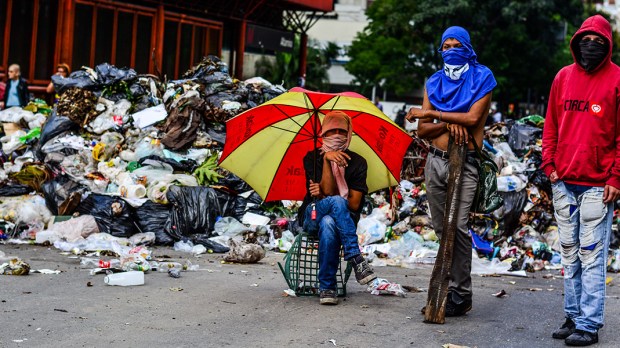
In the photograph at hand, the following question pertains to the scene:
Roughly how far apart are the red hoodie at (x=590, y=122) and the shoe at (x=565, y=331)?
88 cm

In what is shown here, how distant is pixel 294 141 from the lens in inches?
304

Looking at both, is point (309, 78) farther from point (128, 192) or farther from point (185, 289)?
point (185, 289)

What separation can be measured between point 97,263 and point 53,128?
4.68 meters

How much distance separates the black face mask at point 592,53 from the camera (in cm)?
602

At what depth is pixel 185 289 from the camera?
7781mm

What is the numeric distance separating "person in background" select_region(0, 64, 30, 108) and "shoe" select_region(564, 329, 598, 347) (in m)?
11.9

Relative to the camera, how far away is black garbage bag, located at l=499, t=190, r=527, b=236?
11.8 m

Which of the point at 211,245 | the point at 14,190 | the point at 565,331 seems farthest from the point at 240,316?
the point at 14,190

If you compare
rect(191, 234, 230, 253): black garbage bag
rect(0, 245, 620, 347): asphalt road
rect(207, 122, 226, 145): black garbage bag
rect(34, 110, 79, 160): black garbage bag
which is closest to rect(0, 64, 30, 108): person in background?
rect(34, 110, 79, 160): black garbage bag

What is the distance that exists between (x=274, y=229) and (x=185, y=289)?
148 inches

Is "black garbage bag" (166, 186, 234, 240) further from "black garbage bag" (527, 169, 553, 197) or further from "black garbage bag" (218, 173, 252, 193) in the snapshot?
"black garbage bag" (527, 169, 553, 197)

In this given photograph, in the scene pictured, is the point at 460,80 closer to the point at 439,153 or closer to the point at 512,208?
the point at 439,153

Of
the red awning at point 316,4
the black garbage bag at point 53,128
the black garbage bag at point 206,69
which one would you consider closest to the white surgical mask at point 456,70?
the black garbage bag at point 53,128

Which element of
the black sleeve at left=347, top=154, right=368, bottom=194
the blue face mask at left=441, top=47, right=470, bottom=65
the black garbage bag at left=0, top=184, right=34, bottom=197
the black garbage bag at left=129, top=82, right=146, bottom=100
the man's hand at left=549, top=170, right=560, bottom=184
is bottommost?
the black garbage bag at left=0, top=184, right=34, bottom=197
